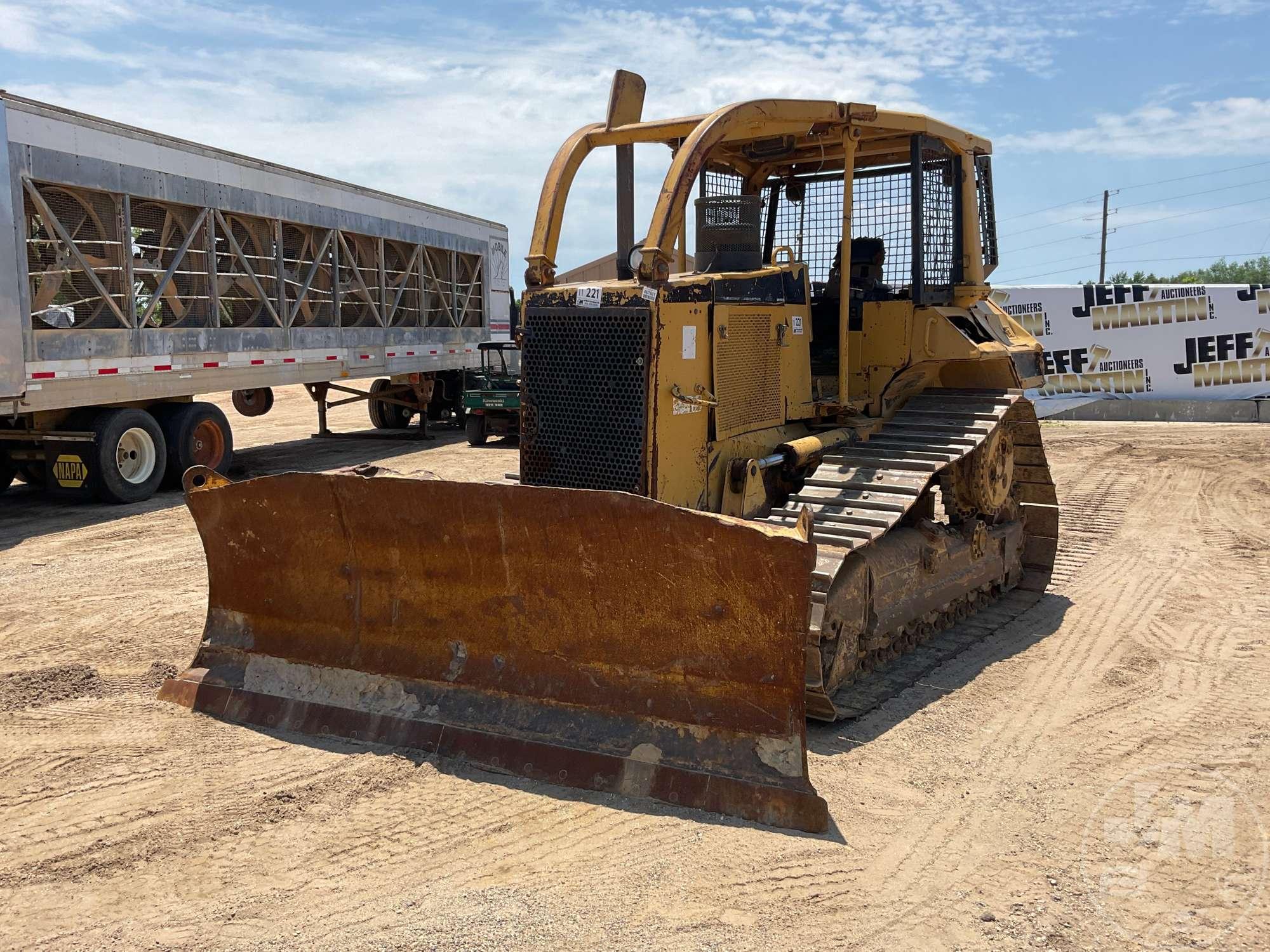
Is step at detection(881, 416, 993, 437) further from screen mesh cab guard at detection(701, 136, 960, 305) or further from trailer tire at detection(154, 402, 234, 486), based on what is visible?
trailer tire at detection(154, 402, 234, 486)

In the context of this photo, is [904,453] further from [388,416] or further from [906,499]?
[388,416]

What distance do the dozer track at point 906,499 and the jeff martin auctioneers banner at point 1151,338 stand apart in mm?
13044

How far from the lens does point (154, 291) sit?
12.3 metres

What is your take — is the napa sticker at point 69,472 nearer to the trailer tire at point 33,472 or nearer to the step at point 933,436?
the trailer tire at point 33,472

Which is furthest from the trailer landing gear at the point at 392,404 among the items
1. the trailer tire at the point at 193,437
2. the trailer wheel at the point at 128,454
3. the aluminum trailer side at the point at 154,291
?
the trailer wheel at the point at 128,454

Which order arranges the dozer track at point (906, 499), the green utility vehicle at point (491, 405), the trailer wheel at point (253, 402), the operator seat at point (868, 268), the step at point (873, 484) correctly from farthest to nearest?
the trailer wheel at point (253, 402)
the green utility vehicle at point (491, 405)
the operator seat at point (868, 268)
the step at point (873, 484)
the dozer track at point (906, 499)

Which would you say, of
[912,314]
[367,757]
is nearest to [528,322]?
[367,757]

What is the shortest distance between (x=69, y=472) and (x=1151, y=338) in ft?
57.0

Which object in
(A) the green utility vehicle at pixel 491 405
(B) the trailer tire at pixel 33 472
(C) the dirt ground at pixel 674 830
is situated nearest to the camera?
(C) the dirt ground at pixel 674 830

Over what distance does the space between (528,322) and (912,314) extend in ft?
9.05

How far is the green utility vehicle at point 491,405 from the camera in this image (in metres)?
16.8

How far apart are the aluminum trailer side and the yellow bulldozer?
21.6 ft

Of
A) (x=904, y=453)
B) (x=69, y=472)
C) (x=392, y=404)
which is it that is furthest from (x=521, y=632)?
(x=392, y=404)

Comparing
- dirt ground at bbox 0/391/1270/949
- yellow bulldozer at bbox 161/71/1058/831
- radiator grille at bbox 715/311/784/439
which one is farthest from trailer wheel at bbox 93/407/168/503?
radiator grille at bbox 715/311/784/439
